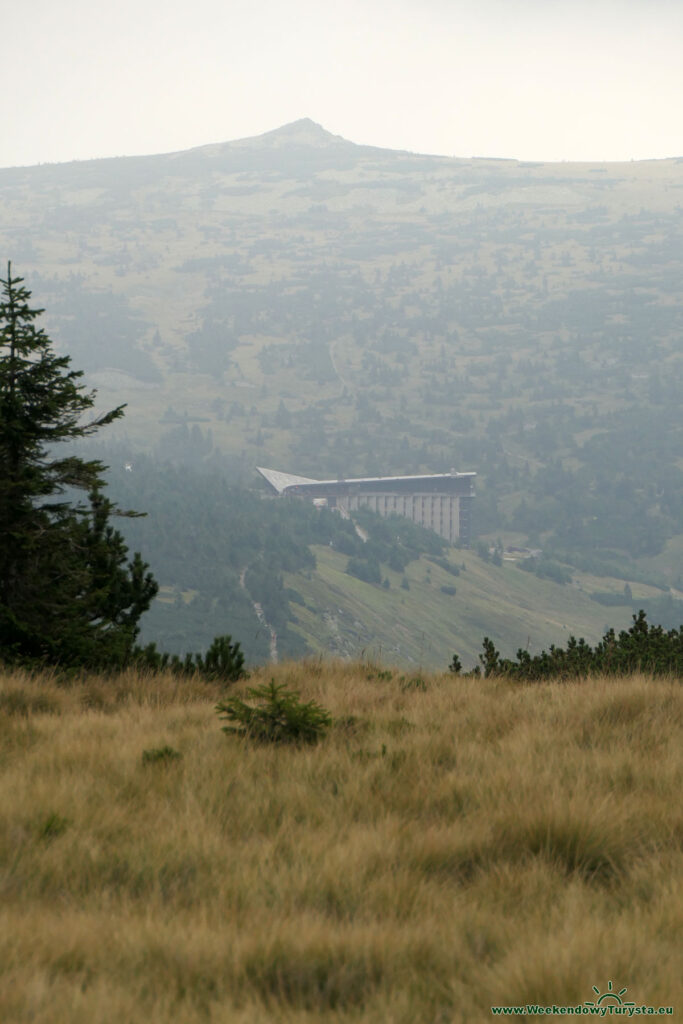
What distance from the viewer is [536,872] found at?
4520 millimetres

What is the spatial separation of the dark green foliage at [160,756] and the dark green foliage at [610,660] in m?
5.34

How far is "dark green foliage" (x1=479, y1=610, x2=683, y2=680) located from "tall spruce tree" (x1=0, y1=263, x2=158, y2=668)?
15.9ft

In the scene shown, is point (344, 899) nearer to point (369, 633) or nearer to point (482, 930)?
point (482, 930)

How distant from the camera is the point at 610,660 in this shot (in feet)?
37.3

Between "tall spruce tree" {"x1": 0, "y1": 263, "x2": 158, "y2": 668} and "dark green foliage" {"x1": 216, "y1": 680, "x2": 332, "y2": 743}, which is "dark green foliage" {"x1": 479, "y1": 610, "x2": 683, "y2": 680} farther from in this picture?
"tall spruce tree" {"x1": 0, "y1": 263, "x2": 158, "y2": 668}

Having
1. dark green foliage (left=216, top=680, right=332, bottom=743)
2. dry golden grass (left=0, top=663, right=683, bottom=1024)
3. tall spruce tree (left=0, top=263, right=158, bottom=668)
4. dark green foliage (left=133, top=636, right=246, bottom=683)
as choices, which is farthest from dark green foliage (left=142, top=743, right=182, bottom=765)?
tall spruce tree (left=0, top=263, right=158, bottom=668)

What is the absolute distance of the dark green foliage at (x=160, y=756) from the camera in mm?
6281

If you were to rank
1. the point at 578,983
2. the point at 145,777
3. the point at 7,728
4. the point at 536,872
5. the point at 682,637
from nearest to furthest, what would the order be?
the point at 578,983, the point at 536,872, the point at 145,777, the point at 7,728, the point at 682,637

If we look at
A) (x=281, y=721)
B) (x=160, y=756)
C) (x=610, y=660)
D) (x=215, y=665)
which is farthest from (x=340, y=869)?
(x=610, y=660)

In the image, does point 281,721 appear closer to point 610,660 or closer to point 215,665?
point 215,665

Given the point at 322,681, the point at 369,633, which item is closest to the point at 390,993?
the point at 322,681

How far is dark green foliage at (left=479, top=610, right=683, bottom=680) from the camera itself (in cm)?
1102

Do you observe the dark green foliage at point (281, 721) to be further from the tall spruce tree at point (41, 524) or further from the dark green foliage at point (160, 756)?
the tall spruce tree at point (41, 524)

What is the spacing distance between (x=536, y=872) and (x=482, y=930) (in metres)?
0.67
